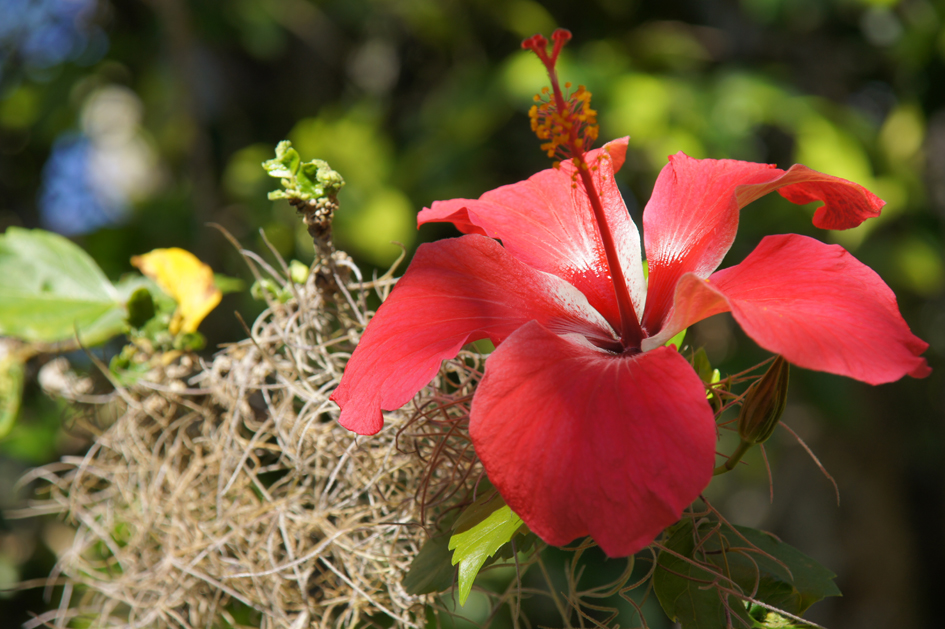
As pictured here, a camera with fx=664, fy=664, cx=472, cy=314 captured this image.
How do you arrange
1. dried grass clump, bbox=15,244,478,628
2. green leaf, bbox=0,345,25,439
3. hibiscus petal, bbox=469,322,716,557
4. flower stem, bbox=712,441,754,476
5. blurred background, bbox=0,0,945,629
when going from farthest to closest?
blurred background, bbox=0,0,945,629
green leaf, bbox=0,345,25,439
dried grass clump, bbox=15,244,478,628
flower stem, bbox=712,441,754,476
hibiscus petal, bbox=469,322,716,557

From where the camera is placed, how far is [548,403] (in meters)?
0.37

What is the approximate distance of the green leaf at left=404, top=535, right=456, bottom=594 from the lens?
0.50 metres

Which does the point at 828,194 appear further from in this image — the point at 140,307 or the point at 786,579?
the point at 140,307

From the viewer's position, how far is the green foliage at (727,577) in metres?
0.45

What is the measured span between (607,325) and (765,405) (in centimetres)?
12

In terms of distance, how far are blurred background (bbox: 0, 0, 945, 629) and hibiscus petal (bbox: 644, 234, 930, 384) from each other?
4.62 ft

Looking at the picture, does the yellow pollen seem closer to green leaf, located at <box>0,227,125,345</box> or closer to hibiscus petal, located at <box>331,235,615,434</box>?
hibiscus petal, located at <box>331,235,615,434</box>

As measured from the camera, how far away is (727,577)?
46cm

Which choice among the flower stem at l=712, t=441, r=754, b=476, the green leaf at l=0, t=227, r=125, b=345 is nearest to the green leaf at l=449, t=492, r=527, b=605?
the flower stem at l=712, t=441, r=754, b=476

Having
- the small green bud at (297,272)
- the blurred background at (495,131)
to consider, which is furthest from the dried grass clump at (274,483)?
the blurred background at (495,131)

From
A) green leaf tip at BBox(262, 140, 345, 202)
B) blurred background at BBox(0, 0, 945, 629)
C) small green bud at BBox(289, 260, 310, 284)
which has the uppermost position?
green leaf tip at BBox(262, 140, 345, 202)

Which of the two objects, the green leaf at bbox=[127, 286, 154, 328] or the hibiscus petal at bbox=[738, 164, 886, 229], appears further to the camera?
the green leaf at bbox=[127, 286, 154, 328]

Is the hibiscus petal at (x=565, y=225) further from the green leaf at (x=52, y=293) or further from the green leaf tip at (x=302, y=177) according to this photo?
the green leaf at (x=52, y=293)

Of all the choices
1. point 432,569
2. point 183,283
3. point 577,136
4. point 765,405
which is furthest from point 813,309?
Result: point 183,283
